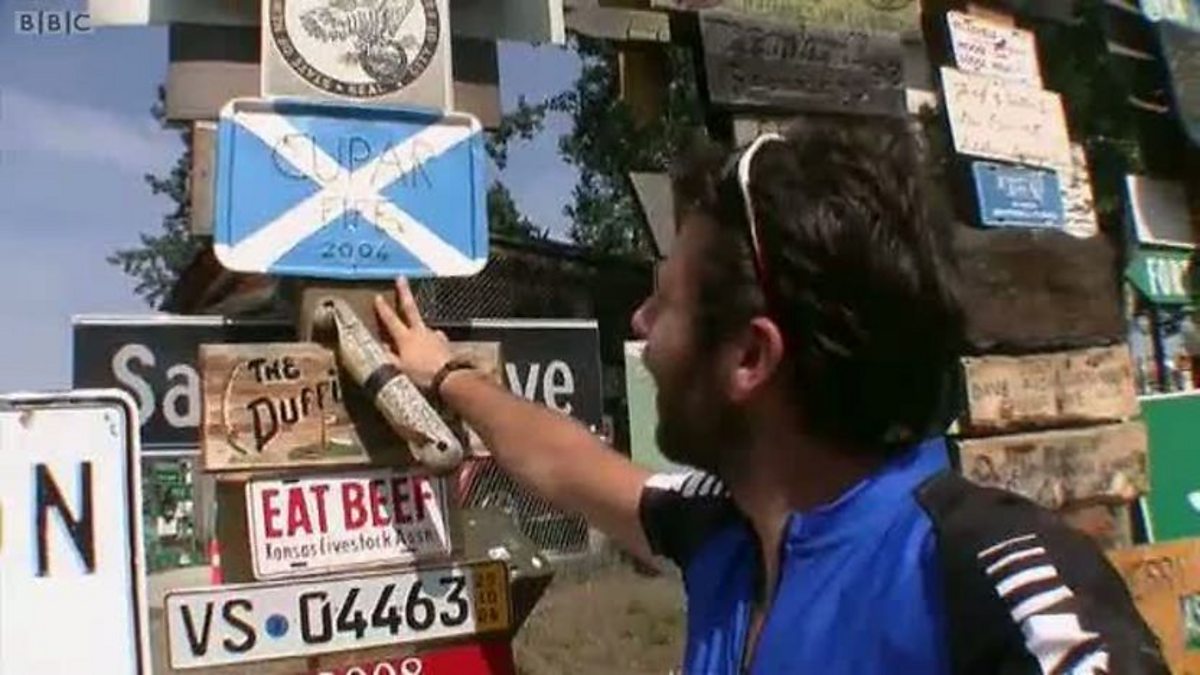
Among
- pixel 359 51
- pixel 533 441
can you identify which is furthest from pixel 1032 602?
pixel 359 51

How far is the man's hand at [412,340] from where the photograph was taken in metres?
2.66

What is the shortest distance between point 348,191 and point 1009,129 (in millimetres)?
2071

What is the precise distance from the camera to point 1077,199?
451 cm

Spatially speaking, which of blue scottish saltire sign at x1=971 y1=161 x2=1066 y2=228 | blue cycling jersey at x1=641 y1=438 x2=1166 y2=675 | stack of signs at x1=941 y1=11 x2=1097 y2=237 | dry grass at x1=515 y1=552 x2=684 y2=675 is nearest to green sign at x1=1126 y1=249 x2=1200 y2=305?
stack of signs at x1=941 y1=11 x2=1097 y2=237

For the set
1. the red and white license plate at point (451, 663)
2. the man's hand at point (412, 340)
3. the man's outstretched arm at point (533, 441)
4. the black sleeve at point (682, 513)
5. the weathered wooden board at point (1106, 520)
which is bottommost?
the red and white license plate at point (451, 663)

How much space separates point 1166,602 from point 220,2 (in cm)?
286

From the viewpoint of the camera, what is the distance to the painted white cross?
264 cm

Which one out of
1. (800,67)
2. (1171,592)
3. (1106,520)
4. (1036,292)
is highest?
(800,67)

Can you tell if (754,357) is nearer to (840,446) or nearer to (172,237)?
(840,446)

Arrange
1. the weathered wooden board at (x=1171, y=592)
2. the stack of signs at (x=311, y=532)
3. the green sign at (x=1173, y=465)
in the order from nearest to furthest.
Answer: the stack of signs at (x=311, y=532) < the weathered wooden board at (x=1171, y=592) < the green sign at (x=1173, y=465)

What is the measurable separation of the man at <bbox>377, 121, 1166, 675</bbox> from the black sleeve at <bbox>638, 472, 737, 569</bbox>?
77mm

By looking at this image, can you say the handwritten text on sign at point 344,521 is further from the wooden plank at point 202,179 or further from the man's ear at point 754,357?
the man's ear at point 754,357

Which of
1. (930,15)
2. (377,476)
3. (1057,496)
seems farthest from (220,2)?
(1057,496)

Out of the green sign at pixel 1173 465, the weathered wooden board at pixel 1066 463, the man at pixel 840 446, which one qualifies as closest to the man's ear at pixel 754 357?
the man at pixel 840 446
